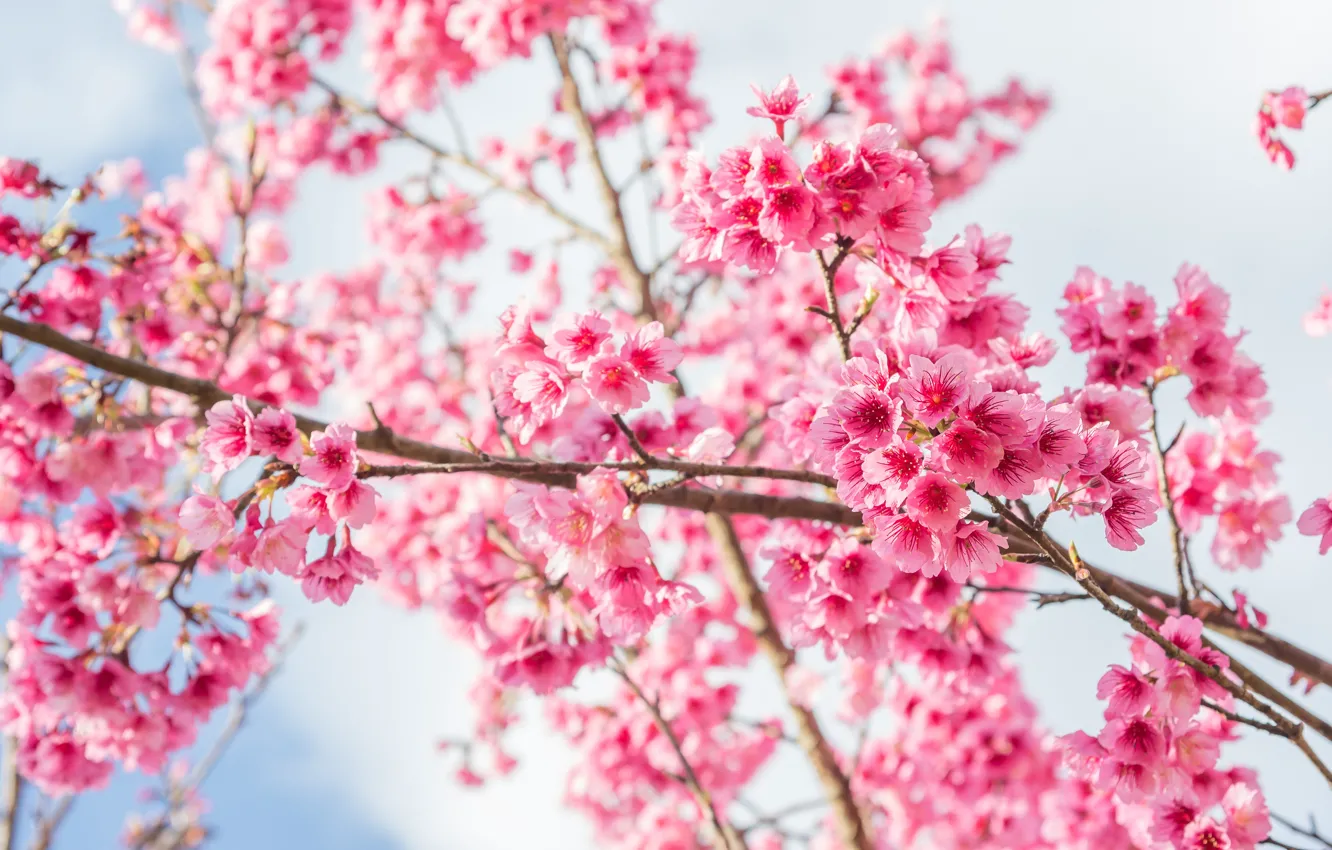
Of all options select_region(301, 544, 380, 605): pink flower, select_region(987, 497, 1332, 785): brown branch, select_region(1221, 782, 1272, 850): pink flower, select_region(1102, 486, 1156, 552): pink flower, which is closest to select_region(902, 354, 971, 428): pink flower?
select_region(987, 497, 1332, 785): brown branch

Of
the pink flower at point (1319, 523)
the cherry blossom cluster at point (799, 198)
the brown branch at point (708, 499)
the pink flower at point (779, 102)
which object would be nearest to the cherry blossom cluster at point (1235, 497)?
the brown branch at point (708, 499)

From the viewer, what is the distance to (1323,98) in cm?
277

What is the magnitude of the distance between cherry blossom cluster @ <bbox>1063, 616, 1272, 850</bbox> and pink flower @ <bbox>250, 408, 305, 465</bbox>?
77.0 inches

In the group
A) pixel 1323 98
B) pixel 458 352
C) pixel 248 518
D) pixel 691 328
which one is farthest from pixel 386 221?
pixel 1323 98

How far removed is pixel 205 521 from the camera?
2.12 m

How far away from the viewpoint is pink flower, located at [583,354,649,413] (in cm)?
211

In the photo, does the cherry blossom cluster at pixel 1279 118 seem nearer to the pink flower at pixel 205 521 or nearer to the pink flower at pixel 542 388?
the pink flower at pixel 542 388

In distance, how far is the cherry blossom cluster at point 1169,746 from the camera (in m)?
2.11

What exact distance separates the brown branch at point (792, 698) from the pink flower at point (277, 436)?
8.40 feet

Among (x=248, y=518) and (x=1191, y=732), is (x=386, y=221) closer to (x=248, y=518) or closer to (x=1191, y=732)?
(x=248, y=518)

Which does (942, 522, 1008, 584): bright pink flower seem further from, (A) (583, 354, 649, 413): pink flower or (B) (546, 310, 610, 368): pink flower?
(B) (546, 310, 610, 368): pink flower

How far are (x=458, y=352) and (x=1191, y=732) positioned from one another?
20.1ft

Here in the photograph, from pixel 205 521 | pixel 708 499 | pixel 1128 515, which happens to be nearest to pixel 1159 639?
pixel 1128 515

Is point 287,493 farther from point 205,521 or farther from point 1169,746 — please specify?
point 1169,746
